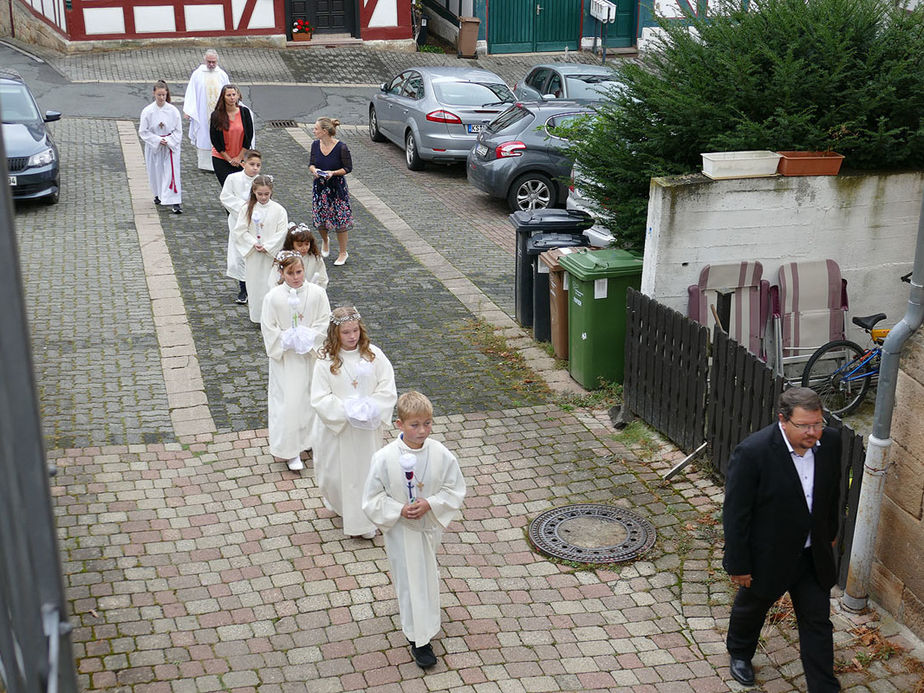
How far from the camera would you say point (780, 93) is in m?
9.62

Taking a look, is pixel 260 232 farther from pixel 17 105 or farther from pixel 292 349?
pixel 17 105

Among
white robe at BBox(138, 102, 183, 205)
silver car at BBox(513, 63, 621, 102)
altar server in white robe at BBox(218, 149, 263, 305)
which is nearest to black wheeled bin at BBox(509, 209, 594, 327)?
altar server in white robe at BBox(218, 149, 263, 305)

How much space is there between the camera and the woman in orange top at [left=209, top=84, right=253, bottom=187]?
1398cm

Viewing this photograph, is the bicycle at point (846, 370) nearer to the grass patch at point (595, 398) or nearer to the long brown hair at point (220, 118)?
the grass patch at point (595, 398)

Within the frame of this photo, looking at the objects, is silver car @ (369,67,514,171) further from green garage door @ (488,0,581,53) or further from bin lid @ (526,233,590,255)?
green garage door @ (488,0,581,53)

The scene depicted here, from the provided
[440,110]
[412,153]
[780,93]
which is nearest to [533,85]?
[440,110]

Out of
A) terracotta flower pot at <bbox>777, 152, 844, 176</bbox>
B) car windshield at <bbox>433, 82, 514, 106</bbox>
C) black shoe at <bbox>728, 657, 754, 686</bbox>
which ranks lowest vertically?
black shoe at <bbox>728, 657, 754, 686</bbox>

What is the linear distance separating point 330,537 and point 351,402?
1022 millimetres

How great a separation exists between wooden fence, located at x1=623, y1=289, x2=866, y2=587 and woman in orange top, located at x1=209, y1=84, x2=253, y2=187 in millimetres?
6912

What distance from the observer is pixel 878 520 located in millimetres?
6480

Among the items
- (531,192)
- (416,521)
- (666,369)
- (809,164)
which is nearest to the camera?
(416,521)

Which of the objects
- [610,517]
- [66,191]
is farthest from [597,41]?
[610,517]

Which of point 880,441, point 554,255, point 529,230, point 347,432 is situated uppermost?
point 529,230

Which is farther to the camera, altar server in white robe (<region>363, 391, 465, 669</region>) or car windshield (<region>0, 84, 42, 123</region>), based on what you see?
car windshield (<region>0, 84, 42, 123</region>)
